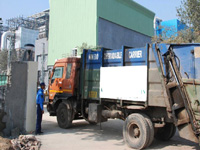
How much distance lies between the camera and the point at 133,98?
625 cm

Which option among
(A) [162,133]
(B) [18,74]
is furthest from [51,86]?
(A) [162,133]

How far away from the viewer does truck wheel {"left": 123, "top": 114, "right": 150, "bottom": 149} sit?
5.80 meters

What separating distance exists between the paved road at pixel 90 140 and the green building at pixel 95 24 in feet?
59.9

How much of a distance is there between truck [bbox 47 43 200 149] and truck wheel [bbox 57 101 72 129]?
4cm

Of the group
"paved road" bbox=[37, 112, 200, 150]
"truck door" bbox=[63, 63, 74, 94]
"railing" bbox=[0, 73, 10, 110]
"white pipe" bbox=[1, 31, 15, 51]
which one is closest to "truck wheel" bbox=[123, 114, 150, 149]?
"paved road" bbox=[37, 112, 200, 150]

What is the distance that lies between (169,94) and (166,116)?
0.77 metres

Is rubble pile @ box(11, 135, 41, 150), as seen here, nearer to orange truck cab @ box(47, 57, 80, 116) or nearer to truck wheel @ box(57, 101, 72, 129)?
truck wheel @ box(57, 101, 72, 129)

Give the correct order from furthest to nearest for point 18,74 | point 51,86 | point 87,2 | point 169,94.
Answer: point 87,2 < point 51,86 < point 18,74 < point 169,94

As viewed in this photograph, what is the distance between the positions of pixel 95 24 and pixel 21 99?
63.7 ft

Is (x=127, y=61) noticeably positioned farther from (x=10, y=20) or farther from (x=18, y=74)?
(x=10, y=20)

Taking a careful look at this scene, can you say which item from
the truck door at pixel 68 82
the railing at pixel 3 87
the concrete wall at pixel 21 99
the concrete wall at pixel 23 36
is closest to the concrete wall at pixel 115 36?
the truck door at pixel 68 82

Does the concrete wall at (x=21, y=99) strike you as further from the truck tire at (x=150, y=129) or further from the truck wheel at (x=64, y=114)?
the truck tire at (x=150, y=129)

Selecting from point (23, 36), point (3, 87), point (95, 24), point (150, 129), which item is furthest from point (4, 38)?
point (150, 129)

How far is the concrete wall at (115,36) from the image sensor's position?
26.5m
